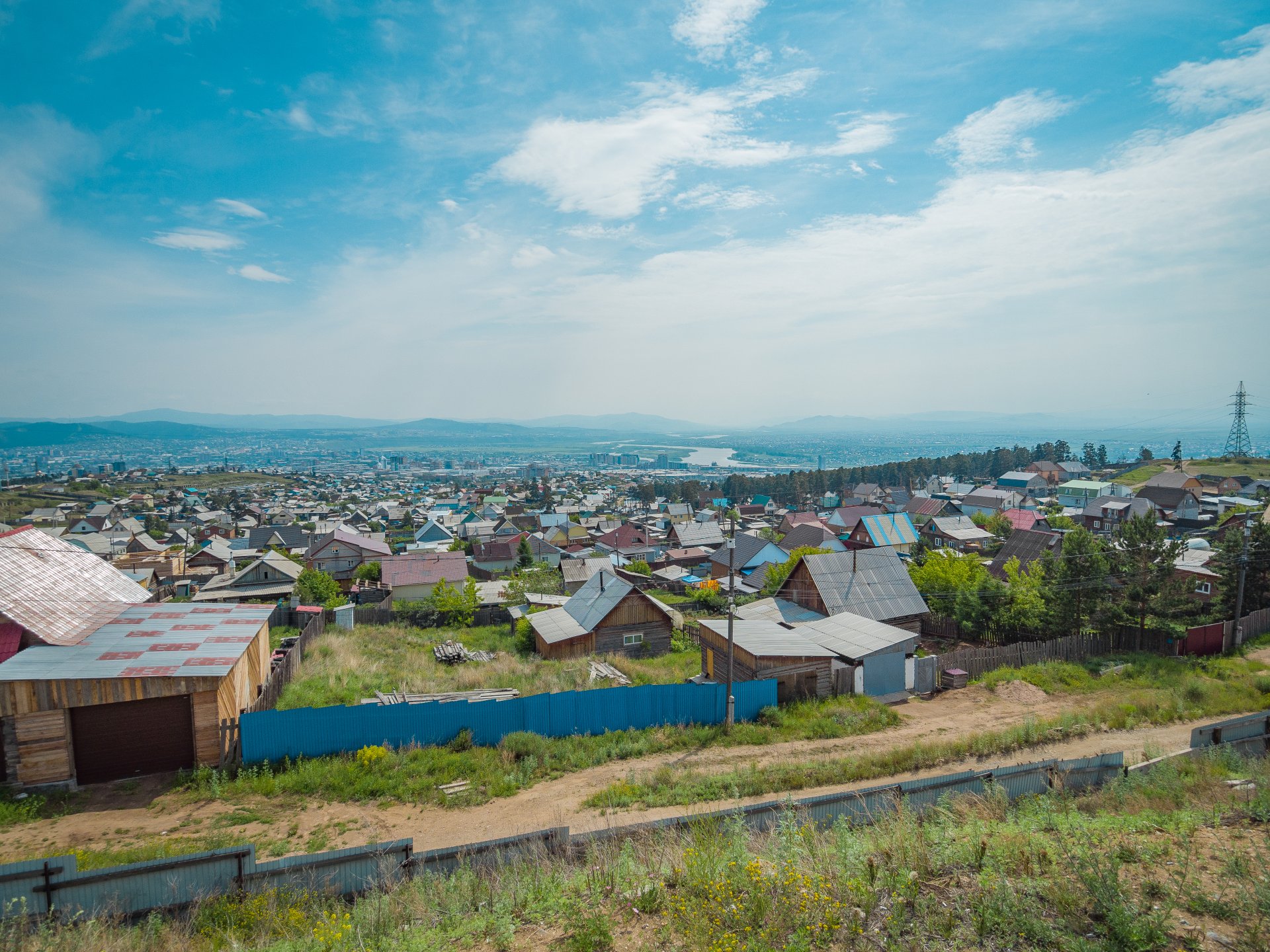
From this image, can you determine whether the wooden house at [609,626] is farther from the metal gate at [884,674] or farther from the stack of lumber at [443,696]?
the metal gate at [884,674]

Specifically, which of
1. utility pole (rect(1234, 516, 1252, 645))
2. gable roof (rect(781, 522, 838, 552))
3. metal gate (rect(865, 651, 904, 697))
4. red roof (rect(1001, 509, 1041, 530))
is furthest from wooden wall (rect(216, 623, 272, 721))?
red roof (rect(1001, 509, 1041, 530))

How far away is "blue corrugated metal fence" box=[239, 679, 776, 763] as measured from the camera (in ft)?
41.8

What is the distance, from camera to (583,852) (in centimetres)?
777

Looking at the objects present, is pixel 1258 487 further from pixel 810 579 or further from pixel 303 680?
pixel 303 680

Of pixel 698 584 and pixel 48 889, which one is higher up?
pixel 48 889

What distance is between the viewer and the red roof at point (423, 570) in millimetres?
43375

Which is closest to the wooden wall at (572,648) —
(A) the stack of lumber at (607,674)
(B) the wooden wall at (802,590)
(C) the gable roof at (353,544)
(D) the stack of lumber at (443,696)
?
(A) the stack of lumber at (607,674)

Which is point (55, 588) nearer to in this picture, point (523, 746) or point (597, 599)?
point (523, 746)

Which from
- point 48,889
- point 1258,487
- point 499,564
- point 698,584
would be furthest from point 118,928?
point 1258,487

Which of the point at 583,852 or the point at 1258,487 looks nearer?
the point at 583,852

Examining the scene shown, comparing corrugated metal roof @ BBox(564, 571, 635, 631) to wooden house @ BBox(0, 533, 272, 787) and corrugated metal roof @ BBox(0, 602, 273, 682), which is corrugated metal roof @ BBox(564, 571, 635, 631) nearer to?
corrugated metal roof @ BBox(0, 602, 273, 682)

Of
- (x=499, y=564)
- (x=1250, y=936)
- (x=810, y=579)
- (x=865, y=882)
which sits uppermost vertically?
(x=1250, y=936)

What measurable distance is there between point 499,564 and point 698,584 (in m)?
22.6

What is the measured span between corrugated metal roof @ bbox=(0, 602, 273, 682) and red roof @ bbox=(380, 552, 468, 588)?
2583 cm
